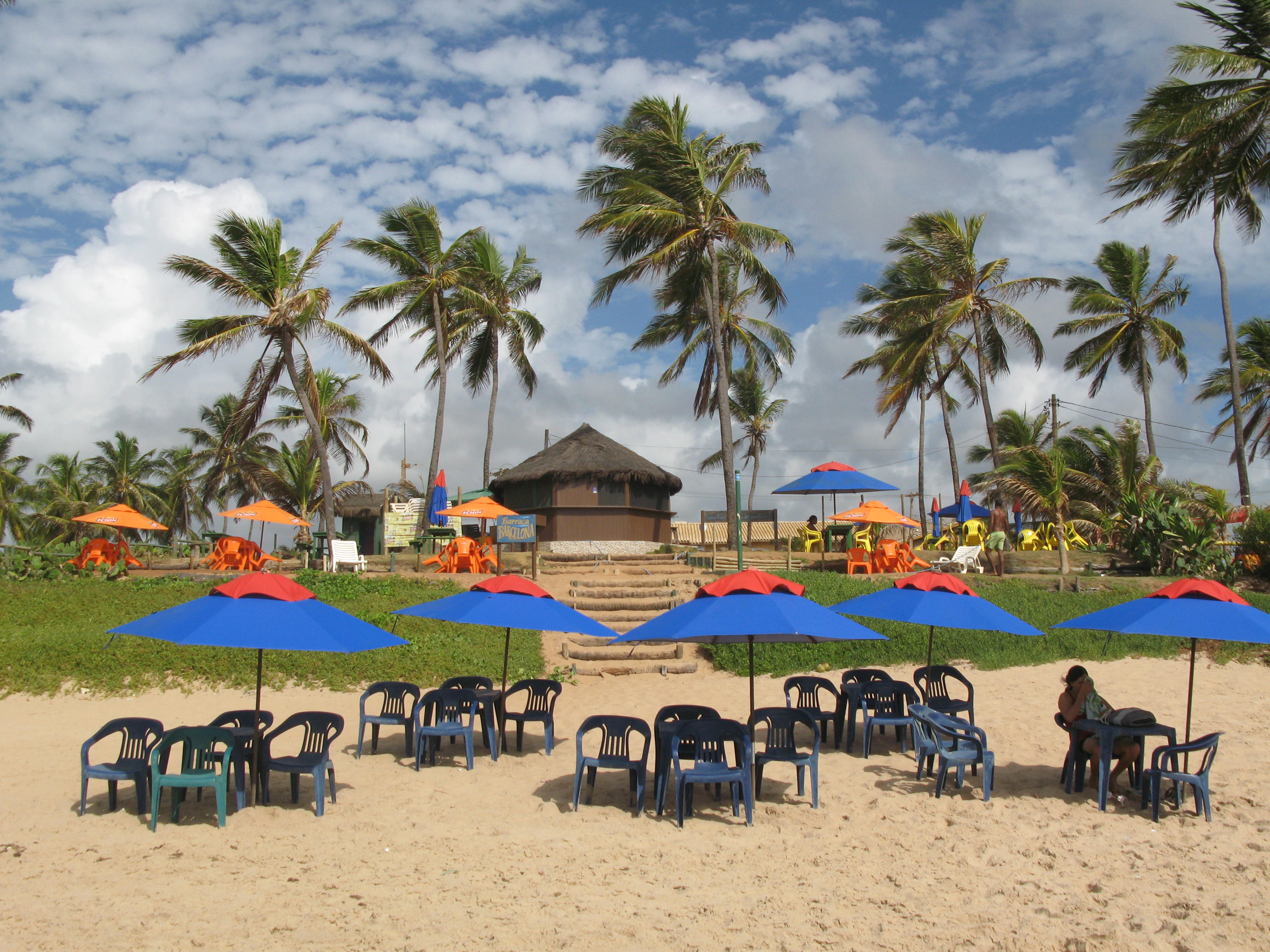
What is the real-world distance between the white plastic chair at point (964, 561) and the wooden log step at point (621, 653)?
835cm

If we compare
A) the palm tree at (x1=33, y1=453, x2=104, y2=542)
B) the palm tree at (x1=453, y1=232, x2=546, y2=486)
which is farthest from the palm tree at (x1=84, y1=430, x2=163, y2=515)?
the palm tree at (x1=453, y1=232, x2=546, y2=486)

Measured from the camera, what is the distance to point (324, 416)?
28.8 metres

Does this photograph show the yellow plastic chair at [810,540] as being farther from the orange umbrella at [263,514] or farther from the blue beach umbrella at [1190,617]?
the blue beach umbrella at [1190,617]

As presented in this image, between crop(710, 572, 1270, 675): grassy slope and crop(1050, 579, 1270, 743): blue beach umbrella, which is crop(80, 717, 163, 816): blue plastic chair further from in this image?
crop(710, 572, 1270, 675): grassy slope

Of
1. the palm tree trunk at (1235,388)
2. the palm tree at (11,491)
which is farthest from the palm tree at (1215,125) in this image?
the palm tree at (11,491)

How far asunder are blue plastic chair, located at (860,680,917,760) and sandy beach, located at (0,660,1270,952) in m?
0.39

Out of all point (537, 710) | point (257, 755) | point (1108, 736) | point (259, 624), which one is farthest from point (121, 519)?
point (1108, 736)

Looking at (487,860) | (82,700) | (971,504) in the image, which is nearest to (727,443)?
(971,504)

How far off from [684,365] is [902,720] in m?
21.0

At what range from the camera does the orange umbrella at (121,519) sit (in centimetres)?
1758

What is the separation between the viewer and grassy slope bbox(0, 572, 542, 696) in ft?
37.3

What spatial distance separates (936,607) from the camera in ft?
26.6

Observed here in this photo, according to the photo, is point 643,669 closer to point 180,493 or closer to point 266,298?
point 266,298

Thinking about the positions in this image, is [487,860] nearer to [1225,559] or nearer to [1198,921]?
[1198,921]
